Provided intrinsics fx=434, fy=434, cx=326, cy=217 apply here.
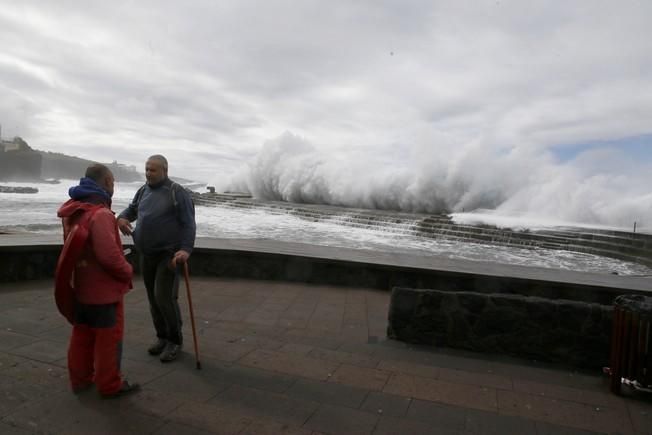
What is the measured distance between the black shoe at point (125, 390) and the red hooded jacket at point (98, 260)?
0.51 meters

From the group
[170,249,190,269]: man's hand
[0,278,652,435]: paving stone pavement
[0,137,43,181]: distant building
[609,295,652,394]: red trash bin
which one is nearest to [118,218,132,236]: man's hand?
[170,249,190,269]: man's hand

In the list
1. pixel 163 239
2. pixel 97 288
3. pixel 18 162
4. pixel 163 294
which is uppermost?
pixel 18 162

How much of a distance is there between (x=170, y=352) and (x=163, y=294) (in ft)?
1.39

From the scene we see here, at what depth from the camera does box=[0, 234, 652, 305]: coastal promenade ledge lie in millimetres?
4766

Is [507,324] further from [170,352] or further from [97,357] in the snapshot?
[97,357]

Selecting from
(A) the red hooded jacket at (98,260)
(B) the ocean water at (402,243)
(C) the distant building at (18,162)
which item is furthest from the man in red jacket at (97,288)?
(C) the distant building at (18,162)

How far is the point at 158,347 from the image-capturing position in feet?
10.7

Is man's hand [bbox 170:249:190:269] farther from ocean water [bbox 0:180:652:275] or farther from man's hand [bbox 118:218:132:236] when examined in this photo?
ocean water [bbox 0:180:652:275]

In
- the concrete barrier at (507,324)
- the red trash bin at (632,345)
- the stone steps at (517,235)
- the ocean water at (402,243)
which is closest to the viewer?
the red trash bin at (632,345)

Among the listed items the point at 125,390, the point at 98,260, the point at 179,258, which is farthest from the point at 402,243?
the point at 98,260

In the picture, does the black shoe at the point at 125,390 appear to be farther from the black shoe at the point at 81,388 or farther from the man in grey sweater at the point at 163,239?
the man in grey sweater at the point at 163,239

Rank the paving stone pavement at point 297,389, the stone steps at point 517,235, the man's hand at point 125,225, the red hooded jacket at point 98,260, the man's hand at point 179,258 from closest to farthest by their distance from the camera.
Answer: the paving stone pavement at point 297,389 < the red hooded jacket at point 98,260 < the man's hand at point 179,258 < the man's hand at point 125,225 < the stone steps at point 517,235

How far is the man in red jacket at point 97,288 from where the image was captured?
8.20ft

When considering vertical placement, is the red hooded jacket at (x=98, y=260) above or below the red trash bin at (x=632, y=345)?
above
